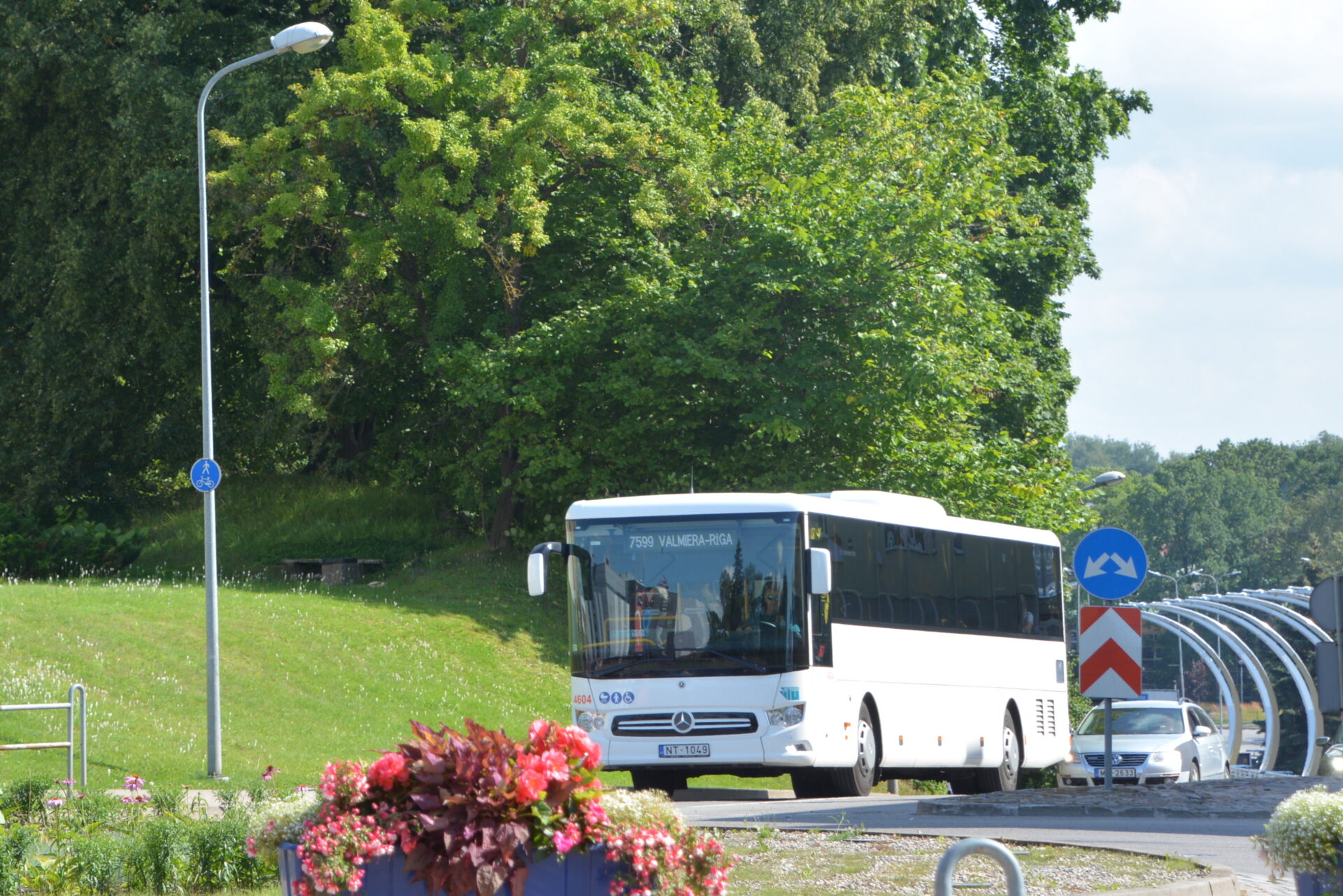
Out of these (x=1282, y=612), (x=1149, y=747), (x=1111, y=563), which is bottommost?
(x=1149, y=747)

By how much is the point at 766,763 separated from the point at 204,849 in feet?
24.5

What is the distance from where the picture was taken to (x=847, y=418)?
2986 cm

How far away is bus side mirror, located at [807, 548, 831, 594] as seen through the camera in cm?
1628

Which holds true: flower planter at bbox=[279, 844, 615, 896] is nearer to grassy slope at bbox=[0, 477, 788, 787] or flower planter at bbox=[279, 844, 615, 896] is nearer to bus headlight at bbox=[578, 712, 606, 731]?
bus headlight at bbox=[578, 712, 606, 731]

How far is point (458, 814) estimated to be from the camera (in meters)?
5.63

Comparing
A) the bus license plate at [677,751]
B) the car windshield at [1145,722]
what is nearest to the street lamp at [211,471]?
the bus license plate at [677,751]

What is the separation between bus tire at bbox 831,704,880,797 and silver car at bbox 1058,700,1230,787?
23.3 ft

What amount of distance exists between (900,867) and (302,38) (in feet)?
48.7

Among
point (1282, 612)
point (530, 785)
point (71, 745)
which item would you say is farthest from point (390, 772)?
point (1282, 612)

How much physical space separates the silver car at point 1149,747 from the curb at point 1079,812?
907 centimetres

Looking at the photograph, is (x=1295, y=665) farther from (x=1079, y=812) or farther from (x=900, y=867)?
(x=900, y=867)

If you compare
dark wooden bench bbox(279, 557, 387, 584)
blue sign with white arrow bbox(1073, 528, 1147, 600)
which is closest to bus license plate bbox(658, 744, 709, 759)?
blue sign with white arrow bbox(1073, 528, 1147, 600)

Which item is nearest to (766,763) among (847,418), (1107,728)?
(1107,728)

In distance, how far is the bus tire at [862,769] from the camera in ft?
56.9
